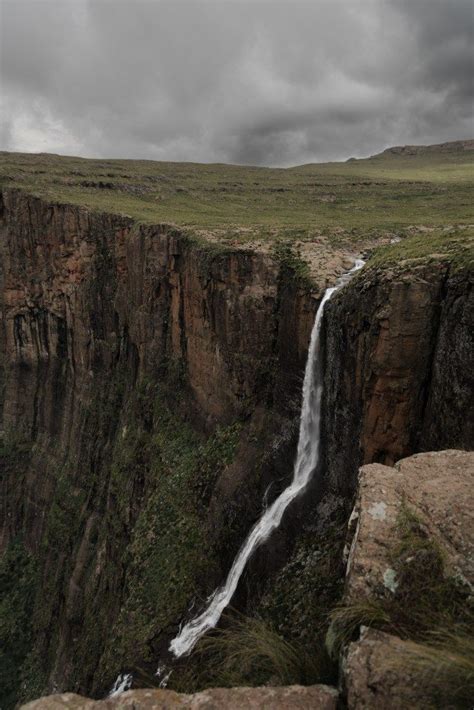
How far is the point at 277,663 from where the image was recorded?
5.22 m

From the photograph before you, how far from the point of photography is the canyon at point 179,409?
40.6 feet

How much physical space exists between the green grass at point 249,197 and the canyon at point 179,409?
11.4 feet

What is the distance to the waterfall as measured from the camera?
14.6m

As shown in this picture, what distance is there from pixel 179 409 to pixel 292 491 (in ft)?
32.4

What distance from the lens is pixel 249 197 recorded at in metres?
51.0

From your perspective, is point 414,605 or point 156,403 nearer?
point 414,605

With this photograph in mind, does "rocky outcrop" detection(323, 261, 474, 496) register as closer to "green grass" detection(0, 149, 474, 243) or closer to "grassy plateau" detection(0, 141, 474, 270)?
"grassy plateau" detection(0, 141, 474, 270)

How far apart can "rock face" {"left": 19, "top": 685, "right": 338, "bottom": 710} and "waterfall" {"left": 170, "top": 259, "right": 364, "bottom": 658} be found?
9.86 meters

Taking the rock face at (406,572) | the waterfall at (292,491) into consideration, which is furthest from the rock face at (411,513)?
the waterfall at (292,491)

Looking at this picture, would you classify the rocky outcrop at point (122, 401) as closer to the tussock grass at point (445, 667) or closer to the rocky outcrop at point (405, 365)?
the rocky outcrop at point (405, 365)

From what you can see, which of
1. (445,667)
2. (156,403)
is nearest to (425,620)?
(445,667)

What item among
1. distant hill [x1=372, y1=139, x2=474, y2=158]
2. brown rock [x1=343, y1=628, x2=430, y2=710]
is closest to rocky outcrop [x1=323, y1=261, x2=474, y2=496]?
brown rock [x1=343, y1=628, x2=430, y2=710]

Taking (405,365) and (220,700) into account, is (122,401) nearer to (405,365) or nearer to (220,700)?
(405,365)

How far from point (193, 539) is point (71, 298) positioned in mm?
21531
